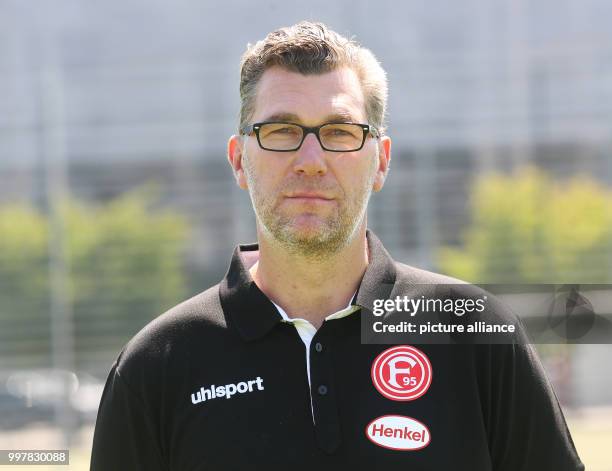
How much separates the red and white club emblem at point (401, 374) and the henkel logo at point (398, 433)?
0.15ft

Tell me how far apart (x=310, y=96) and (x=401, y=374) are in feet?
1.68

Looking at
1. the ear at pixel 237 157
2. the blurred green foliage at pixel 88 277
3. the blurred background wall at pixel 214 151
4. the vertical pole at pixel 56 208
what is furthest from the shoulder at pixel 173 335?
the blurred green foliage at pixel 88 277

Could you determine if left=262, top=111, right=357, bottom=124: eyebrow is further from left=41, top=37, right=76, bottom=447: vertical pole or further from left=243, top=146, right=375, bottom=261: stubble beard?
left=41, top=37, right=76, bottom=447: vertical pole

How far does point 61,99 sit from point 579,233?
205 inches

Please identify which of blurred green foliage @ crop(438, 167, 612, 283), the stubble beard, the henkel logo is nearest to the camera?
the henkel logo

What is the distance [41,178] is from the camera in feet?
28.8

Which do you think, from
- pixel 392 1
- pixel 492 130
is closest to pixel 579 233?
pixel 492 130

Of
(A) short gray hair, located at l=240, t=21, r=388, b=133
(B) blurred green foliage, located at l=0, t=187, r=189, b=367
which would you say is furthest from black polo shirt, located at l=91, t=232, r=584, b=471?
(B) blurred green foliage, located at l=0, t=187, r=189, b=367

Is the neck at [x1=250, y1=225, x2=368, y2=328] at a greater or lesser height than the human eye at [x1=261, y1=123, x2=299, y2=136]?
lesser

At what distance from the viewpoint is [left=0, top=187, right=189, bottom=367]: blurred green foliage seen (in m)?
8.37

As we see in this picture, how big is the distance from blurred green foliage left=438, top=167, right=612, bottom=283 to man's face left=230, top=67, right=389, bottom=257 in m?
6.49

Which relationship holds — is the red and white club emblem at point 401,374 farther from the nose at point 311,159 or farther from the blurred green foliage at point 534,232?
the blurred green foliage at point 534,232

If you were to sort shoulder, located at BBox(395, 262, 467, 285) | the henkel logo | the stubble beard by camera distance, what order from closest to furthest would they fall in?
the henkel logo, the stubble beard, shoulder, located at BBox(395, 262, 467, 285)

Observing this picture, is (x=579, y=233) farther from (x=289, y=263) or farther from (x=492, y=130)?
(x=289, y=263)
